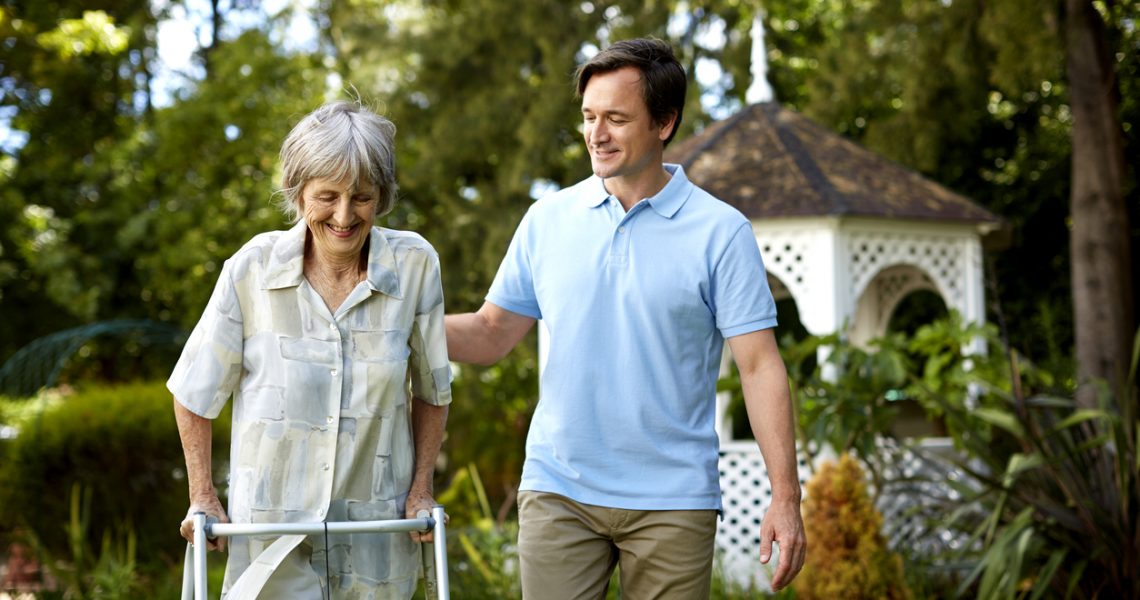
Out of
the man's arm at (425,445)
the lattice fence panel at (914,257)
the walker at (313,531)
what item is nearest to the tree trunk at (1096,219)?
the lattice fence panel at (914,257)

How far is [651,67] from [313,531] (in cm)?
136

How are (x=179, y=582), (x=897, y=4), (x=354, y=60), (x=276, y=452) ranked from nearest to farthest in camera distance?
(x=276, y=452), (x=179, y=582), (x=897, y=4), (x=354, y=60)

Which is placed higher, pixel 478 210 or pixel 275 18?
pixel 275 18

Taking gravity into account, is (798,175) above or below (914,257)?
above

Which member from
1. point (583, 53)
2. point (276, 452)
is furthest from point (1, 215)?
point (276, 452)

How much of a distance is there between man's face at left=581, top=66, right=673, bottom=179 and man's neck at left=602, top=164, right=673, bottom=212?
0.06 meters

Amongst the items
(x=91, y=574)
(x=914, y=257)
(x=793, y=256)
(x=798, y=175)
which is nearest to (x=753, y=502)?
(x=793, y=256)

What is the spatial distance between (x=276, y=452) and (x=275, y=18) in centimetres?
1755

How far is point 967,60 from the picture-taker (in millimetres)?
11922

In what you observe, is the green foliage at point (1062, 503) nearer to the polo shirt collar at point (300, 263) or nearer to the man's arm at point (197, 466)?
the polo shirt collar at point (300, 263)

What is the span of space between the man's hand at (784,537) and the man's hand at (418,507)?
76 centimetres

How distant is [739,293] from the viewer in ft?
10.5

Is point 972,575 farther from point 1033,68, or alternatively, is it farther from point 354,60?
point 354,60

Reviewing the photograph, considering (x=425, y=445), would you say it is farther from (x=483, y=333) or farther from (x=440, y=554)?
(x=483, y=333)
